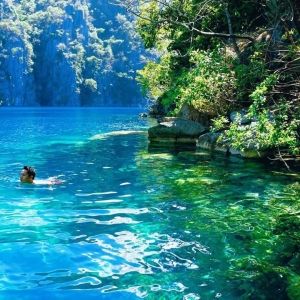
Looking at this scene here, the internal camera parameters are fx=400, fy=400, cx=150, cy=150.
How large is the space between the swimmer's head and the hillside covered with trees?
17.5 ft

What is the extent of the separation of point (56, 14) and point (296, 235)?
559ft

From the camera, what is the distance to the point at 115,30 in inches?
7618

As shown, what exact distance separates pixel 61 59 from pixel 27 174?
149010 millimetres

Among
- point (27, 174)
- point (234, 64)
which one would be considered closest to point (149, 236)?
point (27, 174)

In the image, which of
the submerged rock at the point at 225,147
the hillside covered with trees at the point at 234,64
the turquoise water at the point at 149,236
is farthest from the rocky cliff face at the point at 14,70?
the turquoise water at the point at 149,236

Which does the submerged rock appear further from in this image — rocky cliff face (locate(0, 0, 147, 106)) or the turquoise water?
rocky cliff face (locate(0, 0, 147, 106))

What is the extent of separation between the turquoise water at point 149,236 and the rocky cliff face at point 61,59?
134 meters

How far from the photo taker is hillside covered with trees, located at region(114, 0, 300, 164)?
29.9 feet

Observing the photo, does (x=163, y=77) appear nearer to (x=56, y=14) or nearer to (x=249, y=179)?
(x=249, y=179)

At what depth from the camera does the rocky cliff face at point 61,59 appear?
464ft

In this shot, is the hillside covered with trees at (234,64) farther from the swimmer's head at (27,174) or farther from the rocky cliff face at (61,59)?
the rocky cliff face at (61,59)

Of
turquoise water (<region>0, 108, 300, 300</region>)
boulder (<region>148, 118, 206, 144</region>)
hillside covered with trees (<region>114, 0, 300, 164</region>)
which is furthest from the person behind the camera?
boulder (<region>148, 118, 206, 144</region>)

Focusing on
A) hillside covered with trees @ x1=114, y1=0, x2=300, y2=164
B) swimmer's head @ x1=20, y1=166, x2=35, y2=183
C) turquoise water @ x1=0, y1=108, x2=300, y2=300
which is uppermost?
hillside covered with trees @ x1=114, y1=0, x2=300, y2=164

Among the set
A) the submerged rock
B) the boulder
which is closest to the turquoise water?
the submerged rock
